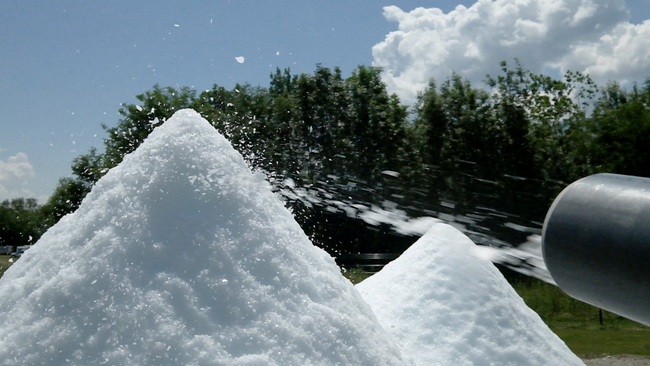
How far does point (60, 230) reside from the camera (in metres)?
2.82

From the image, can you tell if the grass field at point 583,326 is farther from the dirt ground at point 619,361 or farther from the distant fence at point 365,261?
the distant fence at point 365,261

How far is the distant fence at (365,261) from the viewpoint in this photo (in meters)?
18.6

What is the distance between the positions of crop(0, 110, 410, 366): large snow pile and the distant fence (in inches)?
611

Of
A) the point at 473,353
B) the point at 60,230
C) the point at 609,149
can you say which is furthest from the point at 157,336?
the point at 609,149

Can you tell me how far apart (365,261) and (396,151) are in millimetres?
5014

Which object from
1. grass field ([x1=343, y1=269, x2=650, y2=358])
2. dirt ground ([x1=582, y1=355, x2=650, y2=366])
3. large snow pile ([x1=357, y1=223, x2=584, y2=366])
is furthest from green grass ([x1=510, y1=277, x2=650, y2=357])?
large snow pile ([x1=357, y1=223, x2=584, y2=366])

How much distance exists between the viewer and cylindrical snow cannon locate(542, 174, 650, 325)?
120 centimetres

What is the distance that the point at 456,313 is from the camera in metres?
4.20

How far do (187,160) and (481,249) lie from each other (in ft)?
9.75

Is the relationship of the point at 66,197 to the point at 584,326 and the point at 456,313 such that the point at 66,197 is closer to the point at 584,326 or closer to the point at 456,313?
the point at 584,326

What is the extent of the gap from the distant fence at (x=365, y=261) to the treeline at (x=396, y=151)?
1858mm

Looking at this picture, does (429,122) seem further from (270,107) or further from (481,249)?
(481,249)

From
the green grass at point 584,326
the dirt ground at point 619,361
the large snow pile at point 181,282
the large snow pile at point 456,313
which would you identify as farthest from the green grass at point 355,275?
the large snow pile at point 181,282

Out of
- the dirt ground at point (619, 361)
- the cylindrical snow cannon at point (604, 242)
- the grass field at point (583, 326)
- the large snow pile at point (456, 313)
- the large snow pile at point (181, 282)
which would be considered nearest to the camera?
the cylindrical snow cannon at point (604, 242)
